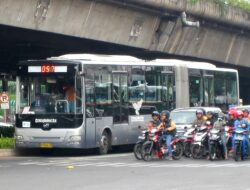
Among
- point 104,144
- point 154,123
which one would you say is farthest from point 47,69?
point 154,123

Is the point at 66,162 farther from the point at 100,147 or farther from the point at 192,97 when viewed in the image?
the point at 192,97

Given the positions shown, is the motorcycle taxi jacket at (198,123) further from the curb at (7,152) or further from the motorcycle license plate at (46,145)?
the curb at (7,152)

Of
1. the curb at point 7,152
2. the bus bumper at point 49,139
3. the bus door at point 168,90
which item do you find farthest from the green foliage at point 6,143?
the bus door at point 168,90

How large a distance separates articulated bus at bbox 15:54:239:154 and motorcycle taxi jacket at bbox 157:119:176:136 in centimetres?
312

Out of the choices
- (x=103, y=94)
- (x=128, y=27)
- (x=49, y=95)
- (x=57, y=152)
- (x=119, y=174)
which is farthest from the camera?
(x=128, y=27)

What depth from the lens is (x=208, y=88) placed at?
35406 millimetres

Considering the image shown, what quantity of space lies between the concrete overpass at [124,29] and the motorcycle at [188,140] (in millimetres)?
7690

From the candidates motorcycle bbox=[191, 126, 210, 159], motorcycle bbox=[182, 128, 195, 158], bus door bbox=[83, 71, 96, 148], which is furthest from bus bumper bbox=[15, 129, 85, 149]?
motorcycle bbox=[191, 126, 210, 159]

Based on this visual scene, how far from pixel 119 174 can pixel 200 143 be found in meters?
5.37

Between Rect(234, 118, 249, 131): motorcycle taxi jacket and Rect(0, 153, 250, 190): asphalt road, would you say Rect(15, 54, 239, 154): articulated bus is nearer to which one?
Rect(0, 153, 250, 190): asphalt road

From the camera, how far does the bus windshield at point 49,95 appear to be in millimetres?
27328

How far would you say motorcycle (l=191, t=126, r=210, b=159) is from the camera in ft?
82.5

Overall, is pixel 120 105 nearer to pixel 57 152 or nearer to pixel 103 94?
pixel 103 94

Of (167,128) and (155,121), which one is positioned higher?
(155,121)
